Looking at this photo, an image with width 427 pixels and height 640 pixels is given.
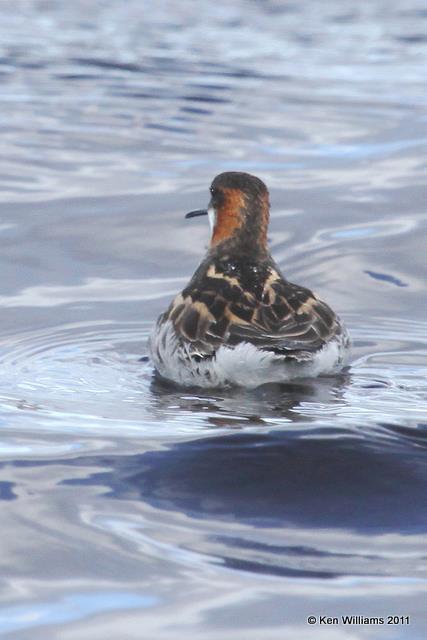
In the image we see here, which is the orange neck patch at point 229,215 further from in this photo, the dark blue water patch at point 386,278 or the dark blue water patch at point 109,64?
the dark blue water patch at point 109,64

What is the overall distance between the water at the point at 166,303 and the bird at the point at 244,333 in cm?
13

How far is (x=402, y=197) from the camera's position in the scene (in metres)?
13.2

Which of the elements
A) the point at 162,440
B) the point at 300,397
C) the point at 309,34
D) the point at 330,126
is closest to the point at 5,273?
the point at 300,397

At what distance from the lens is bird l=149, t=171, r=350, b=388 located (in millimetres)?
7695

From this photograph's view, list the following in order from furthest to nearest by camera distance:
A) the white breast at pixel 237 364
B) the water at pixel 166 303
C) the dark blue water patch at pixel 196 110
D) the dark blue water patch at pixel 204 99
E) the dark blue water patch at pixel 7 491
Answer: the dark blue water patch at pixel 204 99 < the dark blue water patch at pixel 196 110 < the white breast at pixel 237 364 < the dark blue water patch at pixel 7 491 < the water at pixel 166 303

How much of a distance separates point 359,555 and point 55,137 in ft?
33.7

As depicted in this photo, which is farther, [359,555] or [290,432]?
[290,432]

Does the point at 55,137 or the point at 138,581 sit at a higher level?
the point at 55,137

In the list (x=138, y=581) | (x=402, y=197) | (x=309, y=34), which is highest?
(x=309, y=34)

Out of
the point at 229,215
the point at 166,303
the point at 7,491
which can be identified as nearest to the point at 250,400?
the point at 7,491

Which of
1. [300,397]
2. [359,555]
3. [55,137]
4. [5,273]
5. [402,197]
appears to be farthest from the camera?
[55,137]

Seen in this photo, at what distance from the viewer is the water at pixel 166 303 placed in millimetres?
5043

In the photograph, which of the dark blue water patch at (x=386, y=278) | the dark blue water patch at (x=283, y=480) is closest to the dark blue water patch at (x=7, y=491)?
the dark blue water patch at (x=283, y=480)

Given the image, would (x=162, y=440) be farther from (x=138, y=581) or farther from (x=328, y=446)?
(x=138, y=581)
